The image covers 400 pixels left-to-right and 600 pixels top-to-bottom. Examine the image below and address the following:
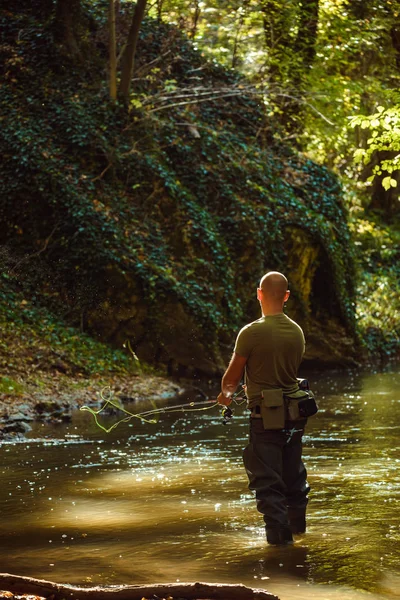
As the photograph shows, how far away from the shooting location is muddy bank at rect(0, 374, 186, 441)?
45.9 feet

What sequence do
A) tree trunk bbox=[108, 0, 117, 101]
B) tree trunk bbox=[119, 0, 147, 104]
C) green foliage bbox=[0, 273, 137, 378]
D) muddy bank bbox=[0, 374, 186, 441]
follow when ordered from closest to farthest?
muddy bank bbox=[0, 374, 186, 441] < green foliage bbox=[0, 273, 137, 378] < tree trunk bbox=[119, 0, 147, 104] < tree trunk bbox=[108, 0, 117, 101]

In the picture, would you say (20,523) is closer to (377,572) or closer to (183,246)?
(377,572)

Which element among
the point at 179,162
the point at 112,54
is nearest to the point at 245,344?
the point at 112,54

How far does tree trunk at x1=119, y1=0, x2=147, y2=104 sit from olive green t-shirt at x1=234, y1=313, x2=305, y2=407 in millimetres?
15949

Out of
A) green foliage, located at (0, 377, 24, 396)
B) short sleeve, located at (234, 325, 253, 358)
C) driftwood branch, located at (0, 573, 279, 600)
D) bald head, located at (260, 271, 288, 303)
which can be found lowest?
green foliage, located at (0, 377, 24, 396)

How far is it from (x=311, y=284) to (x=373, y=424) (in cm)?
1121

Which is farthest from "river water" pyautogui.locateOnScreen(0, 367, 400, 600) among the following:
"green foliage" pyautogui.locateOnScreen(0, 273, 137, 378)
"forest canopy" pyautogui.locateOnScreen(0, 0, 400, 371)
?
"forest canopy" pyautogui.locateOnScreen(0, 0, 400, 371)

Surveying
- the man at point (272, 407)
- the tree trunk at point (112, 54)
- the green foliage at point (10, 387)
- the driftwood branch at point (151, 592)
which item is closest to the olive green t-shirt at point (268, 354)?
the man at point (272, 407)

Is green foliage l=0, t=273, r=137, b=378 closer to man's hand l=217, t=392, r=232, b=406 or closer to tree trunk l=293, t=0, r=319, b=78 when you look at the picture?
man's hand l=217, t=392, r=232, b=406

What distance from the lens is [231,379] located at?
6621 millimetres

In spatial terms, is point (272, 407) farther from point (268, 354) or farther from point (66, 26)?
point (66, 26)

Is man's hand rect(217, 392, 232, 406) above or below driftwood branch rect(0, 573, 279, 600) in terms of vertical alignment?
above

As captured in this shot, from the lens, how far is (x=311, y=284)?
24344 mm

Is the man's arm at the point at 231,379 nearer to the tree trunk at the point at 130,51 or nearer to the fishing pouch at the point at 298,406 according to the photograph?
the fishing pouch at the point at 298,406
